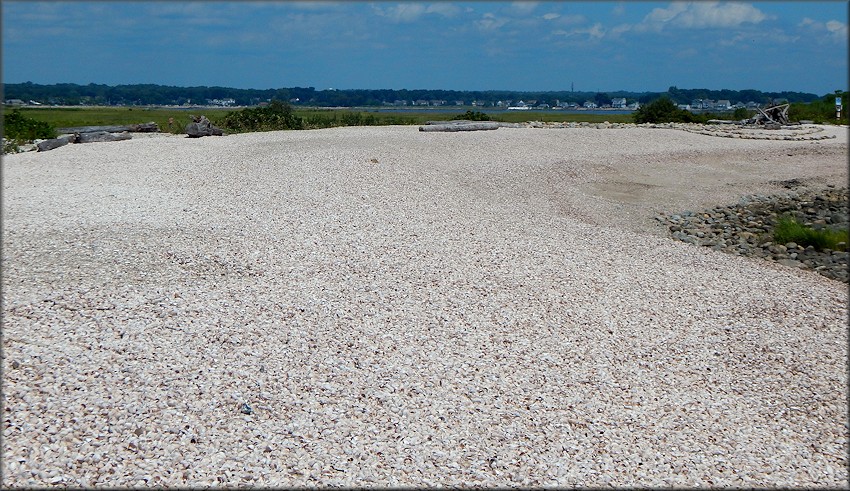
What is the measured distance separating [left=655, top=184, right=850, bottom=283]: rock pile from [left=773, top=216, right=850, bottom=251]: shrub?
0.47 ft

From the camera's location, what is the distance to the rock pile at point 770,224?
11.6 m

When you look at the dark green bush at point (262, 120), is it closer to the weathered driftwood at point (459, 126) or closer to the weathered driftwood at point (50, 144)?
the weathered driftwood at point (459, 126)

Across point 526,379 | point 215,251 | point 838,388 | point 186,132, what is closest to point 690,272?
point 838,388

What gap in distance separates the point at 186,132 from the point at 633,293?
1506 cm

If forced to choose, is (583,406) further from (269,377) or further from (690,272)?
(690,272)

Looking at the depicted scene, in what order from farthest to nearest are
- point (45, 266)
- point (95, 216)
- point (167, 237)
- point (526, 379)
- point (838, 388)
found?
1. point (95, 216)
2. point (167, 237)
3. point (45, 266)
4. point (838, 388)
5. point (526, 379)

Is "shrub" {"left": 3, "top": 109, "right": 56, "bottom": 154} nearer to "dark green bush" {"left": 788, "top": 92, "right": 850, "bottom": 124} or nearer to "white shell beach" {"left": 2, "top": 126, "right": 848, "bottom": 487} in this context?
"white shell beach" {"left": 2, "top": 126, "right": 848, "bottom": 487}

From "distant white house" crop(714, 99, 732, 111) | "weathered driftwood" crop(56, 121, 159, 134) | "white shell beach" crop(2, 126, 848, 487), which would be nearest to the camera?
"white shell beach" crop(2, 126, 848, 487)

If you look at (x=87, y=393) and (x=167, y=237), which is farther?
(x=167, y=237)

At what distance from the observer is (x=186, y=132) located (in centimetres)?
2006

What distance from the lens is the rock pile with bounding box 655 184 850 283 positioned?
11.6 meters

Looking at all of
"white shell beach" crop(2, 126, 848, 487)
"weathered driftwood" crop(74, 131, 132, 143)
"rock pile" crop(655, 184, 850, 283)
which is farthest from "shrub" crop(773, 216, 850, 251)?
"weathered driftwood" crop(74, 131, 132, 143)

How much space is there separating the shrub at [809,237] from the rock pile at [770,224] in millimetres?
144

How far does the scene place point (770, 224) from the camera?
45.4 feet
